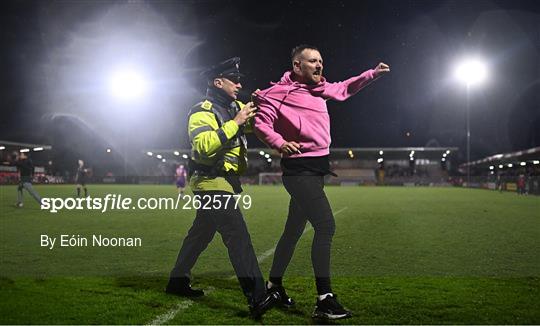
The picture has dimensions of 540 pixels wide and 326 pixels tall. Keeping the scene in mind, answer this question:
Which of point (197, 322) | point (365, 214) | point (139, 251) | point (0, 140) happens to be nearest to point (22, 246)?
point (139, 251)

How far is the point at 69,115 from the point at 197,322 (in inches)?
1675

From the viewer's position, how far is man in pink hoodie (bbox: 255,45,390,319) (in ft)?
13.7

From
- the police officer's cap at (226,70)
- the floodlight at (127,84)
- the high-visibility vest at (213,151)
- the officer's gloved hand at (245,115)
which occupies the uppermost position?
the floodlight at (127,84)

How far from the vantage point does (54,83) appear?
30.4m

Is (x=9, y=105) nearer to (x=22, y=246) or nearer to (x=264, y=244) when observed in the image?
(x=22, y=246)

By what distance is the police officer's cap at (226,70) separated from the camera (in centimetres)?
457

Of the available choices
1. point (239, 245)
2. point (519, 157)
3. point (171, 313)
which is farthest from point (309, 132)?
point (519, 157)

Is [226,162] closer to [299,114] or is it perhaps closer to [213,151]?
[213,151]

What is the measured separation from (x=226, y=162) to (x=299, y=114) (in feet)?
2.59

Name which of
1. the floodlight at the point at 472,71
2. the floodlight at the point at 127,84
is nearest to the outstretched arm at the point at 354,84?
the floodlight at the point at 127,84

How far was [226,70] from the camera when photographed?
4562 mm

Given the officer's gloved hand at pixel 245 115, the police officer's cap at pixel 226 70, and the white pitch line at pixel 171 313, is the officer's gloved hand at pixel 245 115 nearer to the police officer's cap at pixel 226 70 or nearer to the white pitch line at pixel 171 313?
the police officer's cap at pixel 226 70

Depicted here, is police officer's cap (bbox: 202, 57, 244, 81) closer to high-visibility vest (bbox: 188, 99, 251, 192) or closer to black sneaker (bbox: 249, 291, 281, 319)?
high-visibility vest (bbox: 188, 99, 251, 192)

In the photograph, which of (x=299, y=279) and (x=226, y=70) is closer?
(x=226, y=70)
